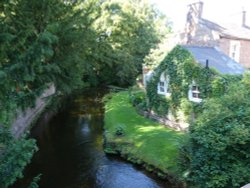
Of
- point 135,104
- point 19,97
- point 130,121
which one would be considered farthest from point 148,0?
point 19,97

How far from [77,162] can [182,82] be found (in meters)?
8.38

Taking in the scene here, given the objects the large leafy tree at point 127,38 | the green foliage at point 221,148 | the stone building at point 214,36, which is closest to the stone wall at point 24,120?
the green foliage at point 221,148

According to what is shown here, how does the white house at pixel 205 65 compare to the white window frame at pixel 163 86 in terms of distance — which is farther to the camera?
the white window frame at pixel 163 86

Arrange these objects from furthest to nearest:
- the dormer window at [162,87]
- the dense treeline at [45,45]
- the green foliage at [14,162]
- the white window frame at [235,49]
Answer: the white window frame at [235,49] < the dormer window at [162,87] < the green foliage at [14,162] < the dense treeline at [45,45]

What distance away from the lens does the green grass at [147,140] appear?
1438 centimetres

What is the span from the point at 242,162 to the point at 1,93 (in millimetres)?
8782

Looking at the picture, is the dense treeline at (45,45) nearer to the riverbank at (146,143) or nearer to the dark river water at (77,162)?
the dark river water at (77,162)

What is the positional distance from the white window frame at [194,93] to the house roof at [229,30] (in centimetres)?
1147

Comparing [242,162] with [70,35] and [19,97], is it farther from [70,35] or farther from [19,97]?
[70,35]

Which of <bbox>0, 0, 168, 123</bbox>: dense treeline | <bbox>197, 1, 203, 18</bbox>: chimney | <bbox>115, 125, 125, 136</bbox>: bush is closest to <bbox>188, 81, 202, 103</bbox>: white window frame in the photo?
<bbox>115, 125, 125, 136</bbox>: bush

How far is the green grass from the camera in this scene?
47.2 ft

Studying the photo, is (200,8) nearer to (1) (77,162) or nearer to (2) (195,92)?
(2) (195,92)

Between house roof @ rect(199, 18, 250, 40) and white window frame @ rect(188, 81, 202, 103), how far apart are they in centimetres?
1147

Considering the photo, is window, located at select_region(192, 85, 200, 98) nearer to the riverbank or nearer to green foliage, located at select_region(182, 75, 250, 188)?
the riverbank
